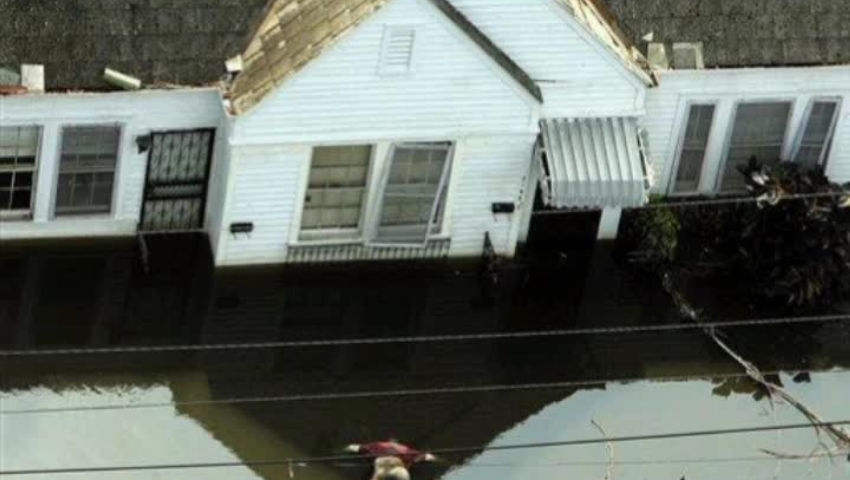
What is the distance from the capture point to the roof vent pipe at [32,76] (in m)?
23.4

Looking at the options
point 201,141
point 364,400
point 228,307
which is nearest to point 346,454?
point 364,400

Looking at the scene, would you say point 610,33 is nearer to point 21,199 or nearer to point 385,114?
point 385,114

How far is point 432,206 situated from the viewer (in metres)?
25.5

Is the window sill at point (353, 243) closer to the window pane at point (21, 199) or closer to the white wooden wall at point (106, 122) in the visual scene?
the white wooden wall at point (106, 122)

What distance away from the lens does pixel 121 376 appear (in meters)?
24.3

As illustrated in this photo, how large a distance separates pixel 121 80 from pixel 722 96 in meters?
8.16

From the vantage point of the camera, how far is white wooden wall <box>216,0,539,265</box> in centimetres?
2348

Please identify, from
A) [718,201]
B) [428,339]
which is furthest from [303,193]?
[718,201]

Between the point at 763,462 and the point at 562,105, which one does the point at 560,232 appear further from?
the point at 763,462

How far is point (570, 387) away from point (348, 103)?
480 cm

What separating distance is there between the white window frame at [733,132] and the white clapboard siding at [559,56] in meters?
1.92

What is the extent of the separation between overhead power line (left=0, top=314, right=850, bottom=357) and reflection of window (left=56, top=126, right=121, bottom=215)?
1.96 meters

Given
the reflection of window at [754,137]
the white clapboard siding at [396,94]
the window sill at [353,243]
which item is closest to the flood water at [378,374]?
the window sill at [353,243]

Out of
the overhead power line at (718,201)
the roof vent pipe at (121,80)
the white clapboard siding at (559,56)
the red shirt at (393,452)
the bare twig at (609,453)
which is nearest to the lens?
the red shirt at (393,452)
